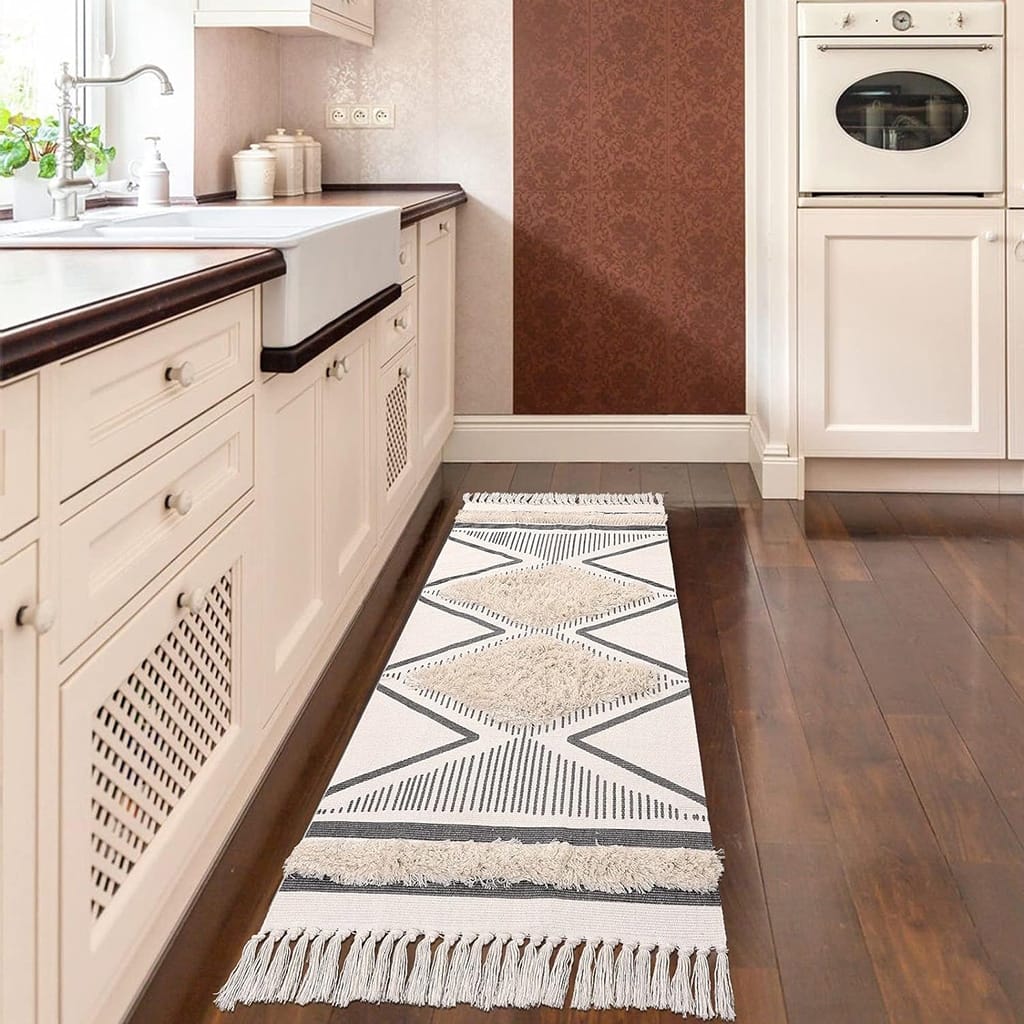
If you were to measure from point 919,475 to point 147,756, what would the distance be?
3180 millimetres

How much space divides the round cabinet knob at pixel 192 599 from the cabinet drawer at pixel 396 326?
1.48 m

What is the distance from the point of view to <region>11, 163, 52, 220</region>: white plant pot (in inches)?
112

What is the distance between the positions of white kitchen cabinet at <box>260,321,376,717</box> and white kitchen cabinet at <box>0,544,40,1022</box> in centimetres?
87

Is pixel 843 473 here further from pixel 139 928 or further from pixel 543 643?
pixel 139 928

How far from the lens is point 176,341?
159 cm

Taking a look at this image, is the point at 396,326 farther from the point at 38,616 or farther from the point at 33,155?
the point at 38,616

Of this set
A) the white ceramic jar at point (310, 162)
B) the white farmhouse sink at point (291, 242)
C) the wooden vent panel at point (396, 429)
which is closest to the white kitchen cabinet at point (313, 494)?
the white farmhouse sink at point (291, 242)

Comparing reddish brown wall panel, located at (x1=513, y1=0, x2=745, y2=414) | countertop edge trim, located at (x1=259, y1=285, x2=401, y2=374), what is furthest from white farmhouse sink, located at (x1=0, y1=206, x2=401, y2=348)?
reddish brown wall panel, located at (x1=513, y1=0, x2=745, y2=414)

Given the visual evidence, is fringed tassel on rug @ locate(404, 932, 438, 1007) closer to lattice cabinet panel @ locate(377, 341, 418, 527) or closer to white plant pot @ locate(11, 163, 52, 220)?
lattice cabinet panel @ locate(377, 341, 418, 527)

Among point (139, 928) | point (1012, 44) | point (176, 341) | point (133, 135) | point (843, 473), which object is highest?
point (1012, 44)

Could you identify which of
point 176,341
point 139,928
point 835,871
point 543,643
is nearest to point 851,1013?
point 835,871

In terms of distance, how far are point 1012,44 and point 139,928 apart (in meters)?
3.47

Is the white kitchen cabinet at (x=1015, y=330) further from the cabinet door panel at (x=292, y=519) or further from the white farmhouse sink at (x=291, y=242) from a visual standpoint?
the cabinet door panel at (x=292, y=519)

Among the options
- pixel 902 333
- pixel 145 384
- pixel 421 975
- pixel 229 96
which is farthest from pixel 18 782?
pixel 902 333
